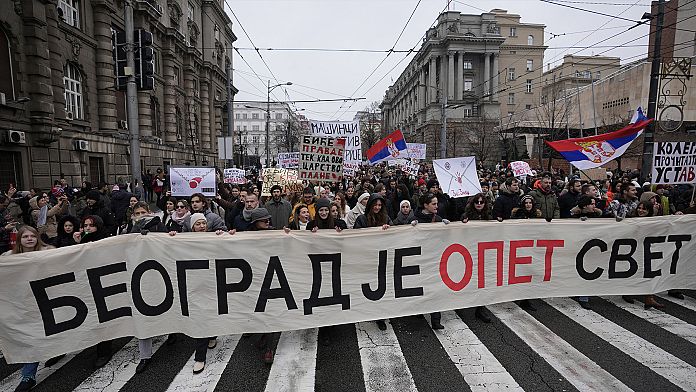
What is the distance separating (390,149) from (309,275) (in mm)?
10443

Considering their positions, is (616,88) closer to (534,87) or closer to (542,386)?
(542,386)

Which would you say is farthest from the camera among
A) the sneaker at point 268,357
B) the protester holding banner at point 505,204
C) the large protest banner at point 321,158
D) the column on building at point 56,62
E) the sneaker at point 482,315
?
the column on building at point 56,62

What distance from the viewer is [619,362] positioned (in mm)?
4102

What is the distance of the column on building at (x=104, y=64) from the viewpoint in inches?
741

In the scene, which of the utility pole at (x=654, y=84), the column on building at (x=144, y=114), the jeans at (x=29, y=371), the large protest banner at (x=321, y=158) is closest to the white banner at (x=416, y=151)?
the utility pole at (x=654, y=84)

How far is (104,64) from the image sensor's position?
19.1 meters

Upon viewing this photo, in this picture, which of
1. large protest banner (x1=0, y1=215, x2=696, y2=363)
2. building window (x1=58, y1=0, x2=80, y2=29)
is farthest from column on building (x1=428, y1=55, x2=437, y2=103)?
large protest banner (x1=0, y1=215, x2=696, y2=363)

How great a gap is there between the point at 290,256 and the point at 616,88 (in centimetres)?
3485

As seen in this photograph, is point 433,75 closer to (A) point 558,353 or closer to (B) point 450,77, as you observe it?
(B) point 450,77

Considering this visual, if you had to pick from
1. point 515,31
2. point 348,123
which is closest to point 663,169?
point 348,123

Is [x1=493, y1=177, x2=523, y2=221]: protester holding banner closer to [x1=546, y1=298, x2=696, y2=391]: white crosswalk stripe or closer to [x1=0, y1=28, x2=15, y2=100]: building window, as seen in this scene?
[x1=546, y1=298, x2=696, y2=391]: white crosswalk stripe

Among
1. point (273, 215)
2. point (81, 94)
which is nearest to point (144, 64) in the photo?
point (273, 215)

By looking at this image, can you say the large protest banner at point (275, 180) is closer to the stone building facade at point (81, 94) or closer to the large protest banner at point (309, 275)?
the large protest banner at point (309, 275)

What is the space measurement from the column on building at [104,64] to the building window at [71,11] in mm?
1129
